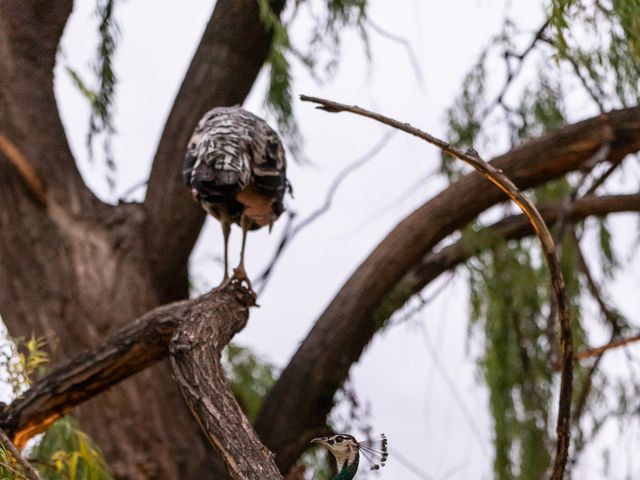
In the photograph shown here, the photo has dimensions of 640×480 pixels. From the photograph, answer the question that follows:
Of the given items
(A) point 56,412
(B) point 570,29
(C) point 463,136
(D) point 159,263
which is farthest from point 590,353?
(D) point 159,263

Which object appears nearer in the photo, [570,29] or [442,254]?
[570,29]

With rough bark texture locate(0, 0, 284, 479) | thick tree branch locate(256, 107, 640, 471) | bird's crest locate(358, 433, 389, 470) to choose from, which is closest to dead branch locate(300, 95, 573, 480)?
bird's crest locate(358, 433, 389, 470)

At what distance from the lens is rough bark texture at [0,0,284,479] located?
3898 millimetres

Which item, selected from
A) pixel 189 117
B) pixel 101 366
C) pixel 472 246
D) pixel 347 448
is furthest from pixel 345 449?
pixel 189 117

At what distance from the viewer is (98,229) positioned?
4051mm

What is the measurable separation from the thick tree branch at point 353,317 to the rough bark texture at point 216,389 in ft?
3.10

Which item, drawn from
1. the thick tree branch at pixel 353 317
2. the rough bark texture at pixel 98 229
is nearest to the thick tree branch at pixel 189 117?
the rough bark texture at pixel 98 229

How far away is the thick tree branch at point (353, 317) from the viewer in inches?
147

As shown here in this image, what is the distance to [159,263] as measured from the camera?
409 centimetres

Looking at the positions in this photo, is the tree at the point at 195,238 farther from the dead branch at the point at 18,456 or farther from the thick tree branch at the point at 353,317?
the dead branch at the point at 18,456

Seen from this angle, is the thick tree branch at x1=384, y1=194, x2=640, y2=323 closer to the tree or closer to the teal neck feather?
the tree

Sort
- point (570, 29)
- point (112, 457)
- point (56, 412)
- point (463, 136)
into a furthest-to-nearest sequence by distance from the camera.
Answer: point (463, 136), point (112, 457), point (56, 412), point (570, 29)

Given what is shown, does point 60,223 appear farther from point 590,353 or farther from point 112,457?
point 590,353

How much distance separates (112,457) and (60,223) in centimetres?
76
